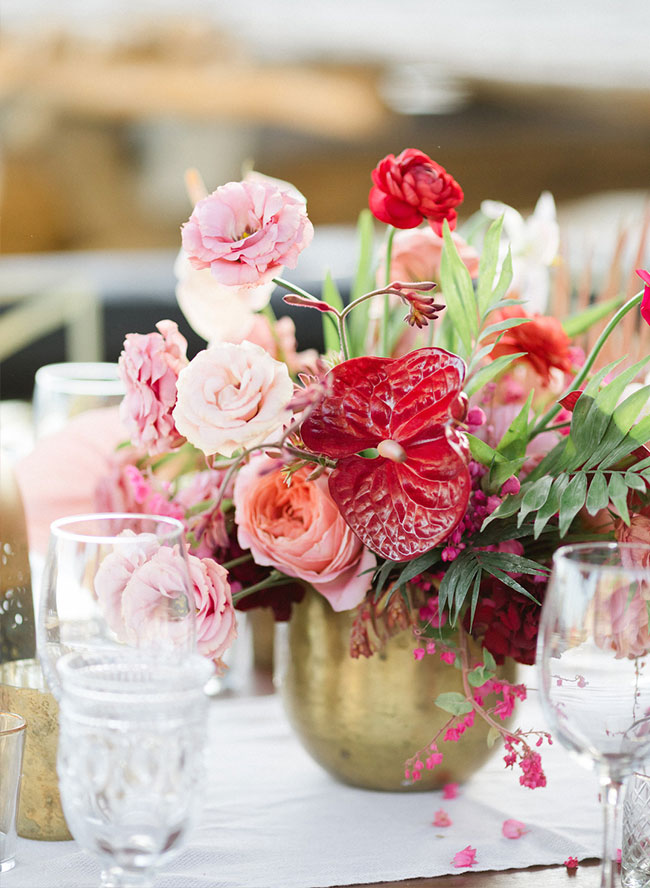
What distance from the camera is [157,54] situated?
10.8ft

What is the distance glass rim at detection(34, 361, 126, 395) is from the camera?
909 millimetres

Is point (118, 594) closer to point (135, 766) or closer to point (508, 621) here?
point (135, 766)

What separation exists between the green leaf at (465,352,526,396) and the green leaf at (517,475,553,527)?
0.08m

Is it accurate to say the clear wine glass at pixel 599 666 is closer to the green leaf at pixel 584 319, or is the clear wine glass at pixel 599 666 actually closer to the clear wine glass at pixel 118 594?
the clear wine glass at pixel 118 594

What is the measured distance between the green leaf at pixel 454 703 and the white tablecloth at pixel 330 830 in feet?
0.26

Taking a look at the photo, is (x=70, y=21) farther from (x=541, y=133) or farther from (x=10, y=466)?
(x=10, y=466)

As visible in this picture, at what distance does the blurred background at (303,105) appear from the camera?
10.4 feet

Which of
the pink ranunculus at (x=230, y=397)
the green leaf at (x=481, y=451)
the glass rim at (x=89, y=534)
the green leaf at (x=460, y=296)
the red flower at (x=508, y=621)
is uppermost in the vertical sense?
the green leaf at (x=460, y=296)

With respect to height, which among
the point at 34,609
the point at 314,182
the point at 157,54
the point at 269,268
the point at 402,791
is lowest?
the point at 402,791

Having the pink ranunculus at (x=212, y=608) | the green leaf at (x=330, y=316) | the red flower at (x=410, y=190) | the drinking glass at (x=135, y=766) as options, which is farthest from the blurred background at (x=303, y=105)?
the drinking glass at (x=135, y=766)

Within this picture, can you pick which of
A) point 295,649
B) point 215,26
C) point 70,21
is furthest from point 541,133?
point 295,649

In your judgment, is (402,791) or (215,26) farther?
(215,26)

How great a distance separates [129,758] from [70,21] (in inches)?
121

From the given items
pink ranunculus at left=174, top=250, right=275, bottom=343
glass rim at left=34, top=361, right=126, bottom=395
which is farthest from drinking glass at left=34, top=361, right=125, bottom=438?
pink ranunculus at left=174, top=250, right=275, bottom=343
